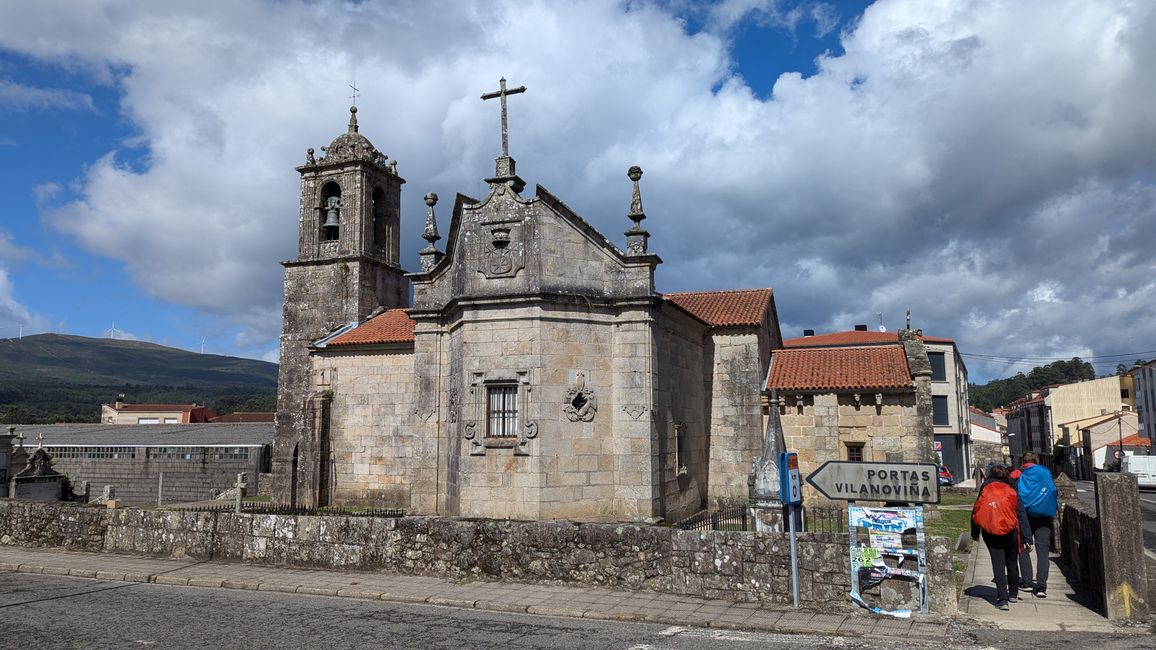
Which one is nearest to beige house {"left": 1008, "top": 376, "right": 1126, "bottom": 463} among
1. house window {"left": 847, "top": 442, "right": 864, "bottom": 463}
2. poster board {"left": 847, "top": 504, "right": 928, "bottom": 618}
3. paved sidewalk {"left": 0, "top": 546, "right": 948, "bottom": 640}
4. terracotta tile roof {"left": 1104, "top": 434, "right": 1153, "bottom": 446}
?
terracotta tile roof {"left": 1104, "top": 434, "right": 1153, "bottom": 446}

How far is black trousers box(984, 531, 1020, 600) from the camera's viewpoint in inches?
356

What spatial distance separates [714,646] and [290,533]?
787 centimetres

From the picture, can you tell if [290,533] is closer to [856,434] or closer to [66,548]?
[66,548]

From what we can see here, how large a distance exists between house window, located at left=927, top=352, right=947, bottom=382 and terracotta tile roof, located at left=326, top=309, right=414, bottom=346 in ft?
128

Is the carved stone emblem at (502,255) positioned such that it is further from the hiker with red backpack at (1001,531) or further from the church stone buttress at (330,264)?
the church stone buttress at (330,264)

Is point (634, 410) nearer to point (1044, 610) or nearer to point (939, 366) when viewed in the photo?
point (1044, 610)

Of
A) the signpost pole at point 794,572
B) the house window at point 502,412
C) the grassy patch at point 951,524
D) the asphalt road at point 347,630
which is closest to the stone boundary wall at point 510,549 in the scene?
the signpost pole at point 794,572

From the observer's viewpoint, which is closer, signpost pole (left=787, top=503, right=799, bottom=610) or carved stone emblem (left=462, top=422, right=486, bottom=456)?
signpost pole (left=787, top=503, right=799, bottom=610)

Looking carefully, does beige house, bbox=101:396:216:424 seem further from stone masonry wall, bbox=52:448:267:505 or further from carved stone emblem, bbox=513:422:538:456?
carved stone emblem, bbox=513:422:538:456

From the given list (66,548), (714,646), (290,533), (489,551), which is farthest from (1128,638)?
(66,548)

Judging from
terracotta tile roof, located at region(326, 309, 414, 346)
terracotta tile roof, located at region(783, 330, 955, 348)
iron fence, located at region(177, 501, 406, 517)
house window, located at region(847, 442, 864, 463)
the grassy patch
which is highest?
terracotta tile roof, located at region(783, 330, 955, 348)

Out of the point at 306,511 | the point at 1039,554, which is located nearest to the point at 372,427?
the point at 306,511

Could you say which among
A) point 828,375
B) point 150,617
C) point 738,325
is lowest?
point 150,617

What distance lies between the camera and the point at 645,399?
683 inches
